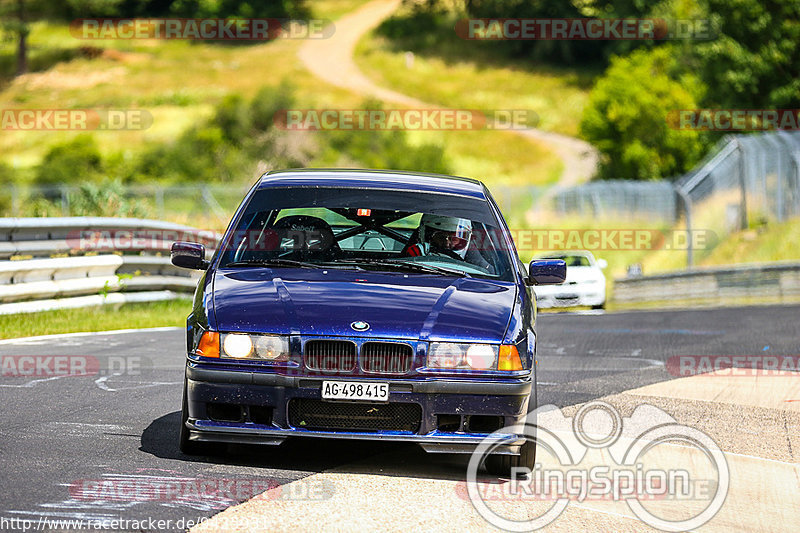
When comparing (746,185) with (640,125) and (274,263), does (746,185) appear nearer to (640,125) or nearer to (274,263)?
(640,125)

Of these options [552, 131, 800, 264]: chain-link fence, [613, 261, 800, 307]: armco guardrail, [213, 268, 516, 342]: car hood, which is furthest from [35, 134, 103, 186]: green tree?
[213, 268, 516, 342]: car hood

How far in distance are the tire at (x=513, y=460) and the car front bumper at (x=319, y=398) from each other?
0.15 m

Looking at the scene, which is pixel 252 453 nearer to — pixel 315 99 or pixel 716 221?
pixel 716 221

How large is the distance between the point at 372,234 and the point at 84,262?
8.19 meters

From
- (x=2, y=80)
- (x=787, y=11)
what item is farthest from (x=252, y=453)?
(x=2, y=80)

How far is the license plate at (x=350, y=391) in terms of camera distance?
20.3 ft

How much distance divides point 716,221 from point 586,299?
9.96 meters

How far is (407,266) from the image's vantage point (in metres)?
7.32

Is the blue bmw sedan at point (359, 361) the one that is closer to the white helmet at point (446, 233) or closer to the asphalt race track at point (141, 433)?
the asphalt race track at point (141, 433)

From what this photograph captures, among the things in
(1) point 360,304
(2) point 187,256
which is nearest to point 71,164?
(2) point 187,256

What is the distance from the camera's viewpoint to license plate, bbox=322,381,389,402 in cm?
619

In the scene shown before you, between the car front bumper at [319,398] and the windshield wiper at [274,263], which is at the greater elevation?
the windshield wiper at [274,263]

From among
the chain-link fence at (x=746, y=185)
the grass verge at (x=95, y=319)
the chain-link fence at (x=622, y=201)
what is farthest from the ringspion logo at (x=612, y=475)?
the chain-link fence at (x=622, y=201)

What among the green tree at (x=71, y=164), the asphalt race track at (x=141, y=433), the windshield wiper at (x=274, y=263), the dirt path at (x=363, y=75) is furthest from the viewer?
the dirt path at (x=363, y=75)
